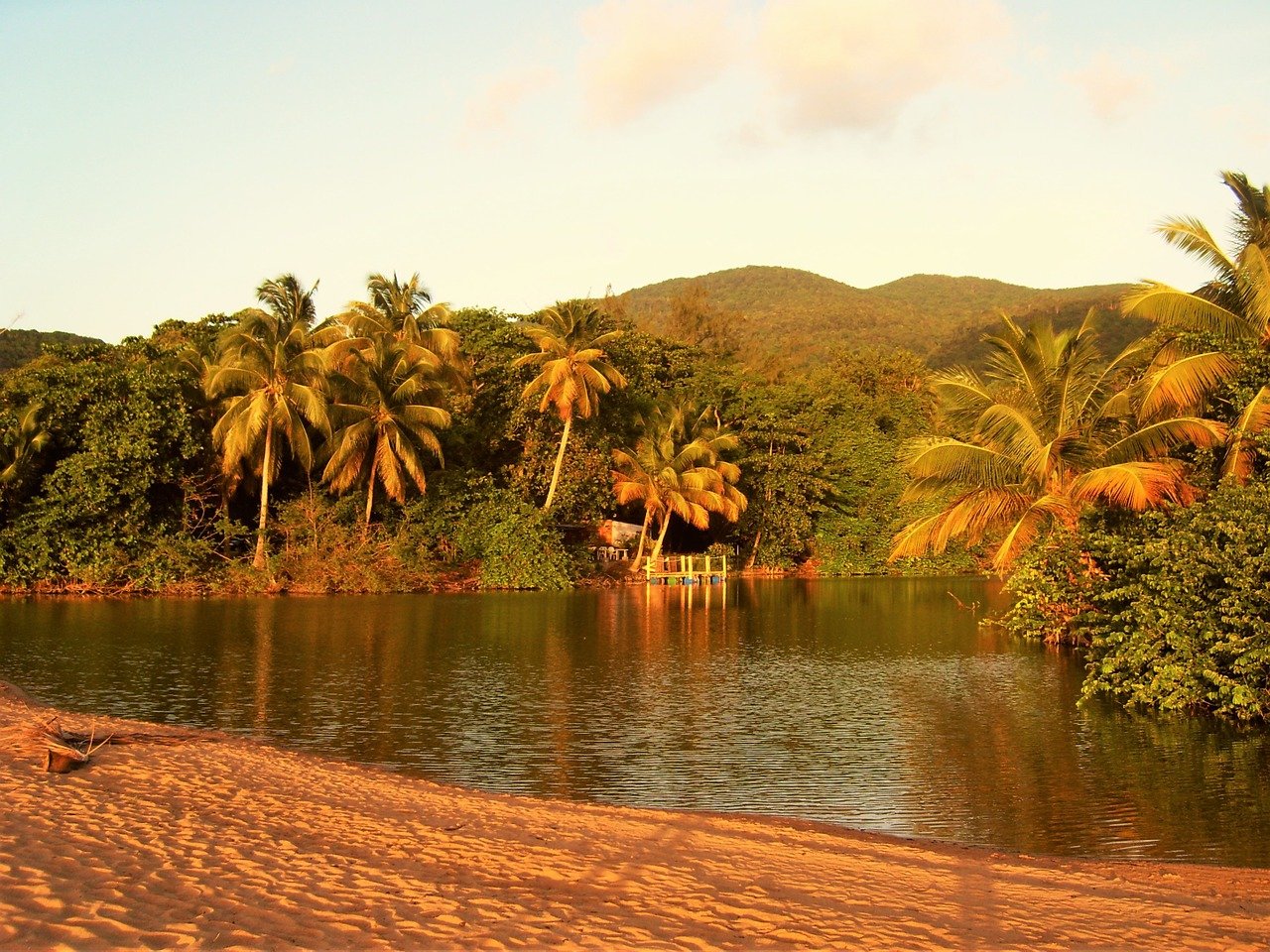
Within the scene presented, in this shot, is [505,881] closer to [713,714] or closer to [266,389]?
[713,714]

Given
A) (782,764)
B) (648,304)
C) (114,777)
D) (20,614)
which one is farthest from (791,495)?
(648,304)

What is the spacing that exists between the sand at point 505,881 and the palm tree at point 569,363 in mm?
31836

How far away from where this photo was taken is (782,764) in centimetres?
1294

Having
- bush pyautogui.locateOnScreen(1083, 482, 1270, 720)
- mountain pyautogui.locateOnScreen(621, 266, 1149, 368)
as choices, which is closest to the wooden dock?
mountain pyautogui.locateOnScreen(621, 266, 1149, 368)

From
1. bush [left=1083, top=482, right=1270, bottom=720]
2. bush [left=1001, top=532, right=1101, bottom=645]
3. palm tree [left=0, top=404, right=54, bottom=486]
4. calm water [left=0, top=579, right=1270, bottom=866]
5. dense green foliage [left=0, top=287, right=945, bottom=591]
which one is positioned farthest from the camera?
dense green foliage [left=0, top=287, right=945, bottom=591]

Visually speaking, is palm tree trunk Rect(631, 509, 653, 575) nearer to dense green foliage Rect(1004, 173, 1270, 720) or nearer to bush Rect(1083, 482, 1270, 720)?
dense green foliage Rect(1004, 173, 1270, 720)

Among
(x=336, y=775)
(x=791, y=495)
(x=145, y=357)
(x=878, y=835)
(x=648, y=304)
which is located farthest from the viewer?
(x=648, y=304)

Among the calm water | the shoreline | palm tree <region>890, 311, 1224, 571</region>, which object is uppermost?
palm tree <region>890, 311, 1224, 571</region>

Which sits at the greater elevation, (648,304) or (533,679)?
(648,304)

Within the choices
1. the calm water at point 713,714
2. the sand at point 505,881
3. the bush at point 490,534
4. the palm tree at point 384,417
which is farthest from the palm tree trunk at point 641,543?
the sand at point 505,881

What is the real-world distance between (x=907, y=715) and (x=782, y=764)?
397cm

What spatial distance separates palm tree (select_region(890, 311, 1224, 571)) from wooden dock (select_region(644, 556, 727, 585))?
25.4 metres

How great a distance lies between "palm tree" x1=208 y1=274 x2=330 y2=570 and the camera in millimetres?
36594

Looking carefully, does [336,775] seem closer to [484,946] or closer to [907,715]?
[484,946]
